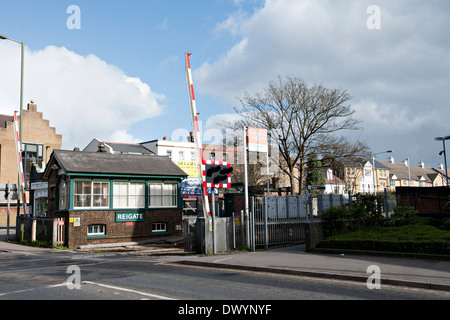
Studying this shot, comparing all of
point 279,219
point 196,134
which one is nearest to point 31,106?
point 196,134

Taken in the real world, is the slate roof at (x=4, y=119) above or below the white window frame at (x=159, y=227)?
above

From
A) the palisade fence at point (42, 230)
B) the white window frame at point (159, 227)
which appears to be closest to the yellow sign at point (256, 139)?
the white window frame at point (159, 227)

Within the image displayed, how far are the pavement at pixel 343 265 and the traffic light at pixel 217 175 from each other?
2.76 m

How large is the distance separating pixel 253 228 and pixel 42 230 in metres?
14.7

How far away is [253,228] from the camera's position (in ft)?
55.3

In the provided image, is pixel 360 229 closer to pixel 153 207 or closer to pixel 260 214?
pixel 260 214

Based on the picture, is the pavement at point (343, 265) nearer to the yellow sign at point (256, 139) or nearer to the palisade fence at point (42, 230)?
the yellow sign at point (256, 139)

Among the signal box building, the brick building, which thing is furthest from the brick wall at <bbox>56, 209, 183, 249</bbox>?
the brick building

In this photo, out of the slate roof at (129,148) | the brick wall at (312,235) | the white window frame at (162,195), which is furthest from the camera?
the slate roof at (129,148)

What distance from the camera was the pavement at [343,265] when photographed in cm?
975

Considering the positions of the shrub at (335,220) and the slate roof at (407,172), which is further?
the slate roof at (407,172)

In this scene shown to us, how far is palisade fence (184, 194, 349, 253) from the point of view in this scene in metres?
16.8

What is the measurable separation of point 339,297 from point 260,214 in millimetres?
9414
